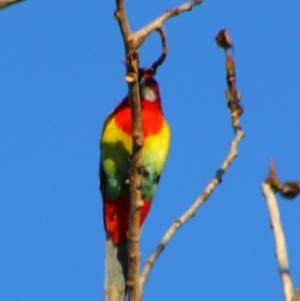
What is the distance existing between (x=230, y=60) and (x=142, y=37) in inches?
24.4

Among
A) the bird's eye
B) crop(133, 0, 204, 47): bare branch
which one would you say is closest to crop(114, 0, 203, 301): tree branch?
crop(133, 0, 204, 47): bare branch

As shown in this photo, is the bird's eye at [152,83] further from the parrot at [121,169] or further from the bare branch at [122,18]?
the bare branch at [122,18]

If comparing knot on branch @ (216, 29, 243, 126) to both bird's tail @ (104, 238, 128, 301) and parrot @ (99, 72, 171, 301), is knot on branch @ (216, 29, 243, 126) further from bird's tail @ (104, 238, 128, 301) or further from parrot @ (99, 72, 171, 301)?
bird's tail @ (104, 238, 128, 301)

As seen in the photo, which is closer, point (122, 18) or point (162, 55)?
point (122, 18)

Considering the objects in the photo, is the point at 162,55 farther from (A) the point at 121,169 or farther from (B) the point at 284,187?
(A) the point at 121,169

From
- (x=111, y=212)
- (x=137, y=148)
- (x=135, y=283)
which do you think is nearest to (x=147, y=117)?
(x=111, y=212)

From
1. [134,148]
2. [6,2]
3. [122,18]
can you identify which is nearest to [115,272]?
[134,148]

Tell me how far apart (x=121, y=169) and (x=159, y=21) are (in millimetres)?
2111

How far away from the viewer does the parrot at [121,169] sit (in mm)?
5781

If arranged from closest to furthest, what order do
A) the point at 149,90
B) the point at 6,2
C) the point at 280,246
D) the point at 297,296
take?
the point at 6,2, the point at 297,296, the point at 280,246, the point at 149,90

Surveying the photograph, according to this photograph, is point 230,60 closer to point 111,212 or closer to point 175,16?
point 175,16

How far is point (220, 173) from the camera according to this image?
13.9ft

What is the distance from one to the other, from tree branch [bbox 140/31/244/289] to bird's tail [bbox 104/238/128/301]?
132 cm

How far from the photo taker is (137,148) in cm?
448
